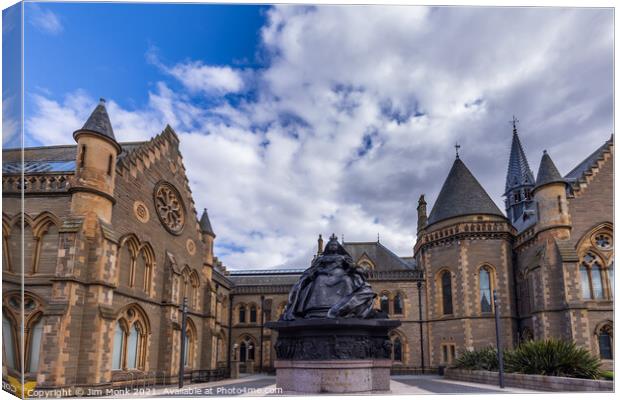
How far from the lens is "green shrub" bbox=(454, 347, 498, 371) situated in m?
22.4

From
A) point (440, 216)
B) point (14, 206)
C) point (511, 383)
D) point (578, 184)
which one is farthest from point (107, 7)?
point (440, 216)

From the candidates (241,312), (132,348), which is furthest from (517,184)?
(132,348)

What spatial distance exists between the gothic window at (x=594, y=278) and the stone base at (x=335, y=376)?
19.8m

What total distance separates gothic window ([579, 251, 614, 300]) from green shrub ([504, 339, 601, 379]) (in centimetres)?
1030

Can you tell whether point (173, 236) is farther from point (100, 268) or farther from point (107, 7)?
point (107, 7)

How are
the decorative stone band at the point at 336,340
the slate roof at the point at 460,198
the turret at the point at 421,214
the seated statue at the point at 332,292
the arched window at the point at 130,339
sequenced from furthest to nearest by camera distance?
the turret at the point at 421,214 → the slate roof at the point at 460,198 → the arched window at the point at 130,339 → the seated statue at the point at 332,292 → the decorative stone band at the point at 336,340

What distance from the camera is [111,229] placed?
2048cm

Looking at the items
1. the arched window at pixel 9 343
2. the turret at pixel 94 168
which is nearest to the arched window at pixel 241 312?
the turret at pixel 94 168

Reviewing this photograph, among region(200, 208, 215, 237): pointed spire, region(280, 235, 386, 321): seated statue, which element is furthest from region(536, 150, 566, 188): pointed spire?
region(200, 208, 215, 237): pointed spire

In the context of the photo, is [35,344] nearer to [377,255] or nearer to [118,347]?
[118,347]

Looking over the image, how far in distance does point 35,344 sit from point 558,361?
19.5 metres

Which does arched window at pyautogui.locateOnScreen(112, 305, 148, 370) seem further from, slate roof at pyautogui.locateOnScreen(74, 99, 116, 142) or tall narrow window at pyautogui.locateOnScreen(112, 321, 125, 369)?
slate roof at pyautogui.locateOnScreen(74, 99, 116, 142)

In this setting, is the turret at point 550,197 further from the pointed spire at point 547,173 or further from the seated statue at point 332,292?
the seated statue at point 332,292

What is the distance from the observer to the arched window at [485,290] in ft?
114
